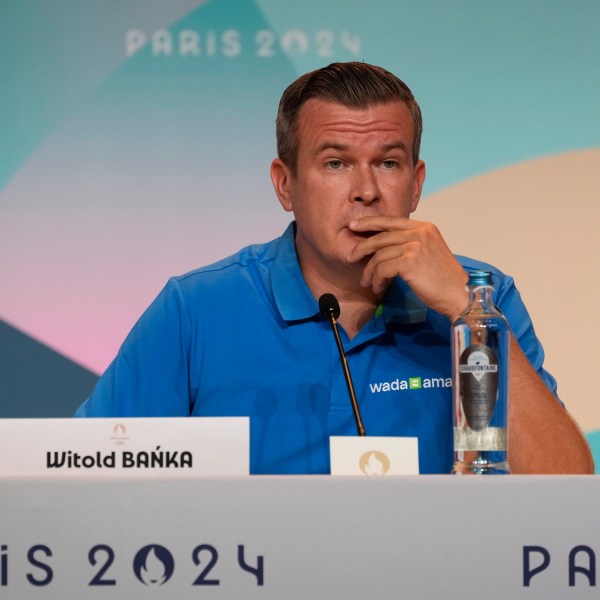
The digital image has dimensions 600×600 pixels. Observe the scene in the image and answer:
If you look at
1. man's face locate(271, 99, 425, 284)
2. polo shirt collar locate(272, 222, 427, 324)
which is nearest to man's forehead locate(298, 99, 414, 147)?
man's face locate(271, 99, 425, 284)

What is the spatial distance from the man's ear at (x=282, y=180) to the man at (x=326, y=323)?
0.16 ft

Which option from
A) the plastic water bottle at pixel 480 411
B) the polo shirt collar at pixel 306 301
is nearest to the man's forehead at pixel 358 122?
the polo shirt collar at pixel 306 301

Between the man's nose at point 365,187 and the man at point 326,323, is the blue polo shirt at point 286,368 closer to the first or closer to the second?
the man at point 326,323

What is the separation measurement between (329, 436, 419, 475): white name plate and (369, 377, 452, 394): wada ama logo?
0.61 m

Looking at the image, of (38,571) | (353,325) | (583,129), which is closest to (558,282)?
(583,129)

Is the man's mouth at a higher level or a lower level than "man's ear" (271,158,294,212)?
lower

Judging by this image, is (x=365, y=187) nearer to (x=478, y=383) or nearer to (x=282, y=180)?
(x=282, y=180)

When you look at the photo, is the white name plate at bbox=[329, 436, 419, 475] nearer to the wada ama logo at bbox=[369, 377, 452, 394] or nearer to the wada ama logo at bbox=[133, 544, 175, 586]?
the wada ama logo at bbox=[133, 544, 175, 586]

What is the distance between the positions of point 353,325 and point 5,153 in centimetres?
125

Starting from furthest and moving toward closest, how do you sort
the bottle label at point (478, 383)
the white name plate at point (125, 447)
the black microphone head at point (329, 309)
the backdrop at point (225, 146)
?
the backdrop at point (225, 146)
the black microphone head at point (329, 309)
the bottle label at point (478, 383)
the white name plate at point (125, 447)

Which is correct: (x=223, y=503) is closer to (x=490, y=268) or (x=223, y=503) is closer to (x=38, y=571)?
(x=38, y=571)

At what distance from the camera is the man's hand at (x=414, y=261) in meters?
1.77

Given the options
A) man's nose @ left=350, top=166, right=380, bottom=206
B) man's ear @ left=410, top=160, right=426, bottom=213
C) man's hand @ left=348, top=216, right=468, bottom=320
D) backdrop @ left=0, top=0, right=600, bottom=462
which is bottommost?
man's hand @ left=348, top=216, right=468, bottom=320

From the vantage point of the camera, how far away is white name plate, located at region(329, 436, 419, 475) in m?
1.29
